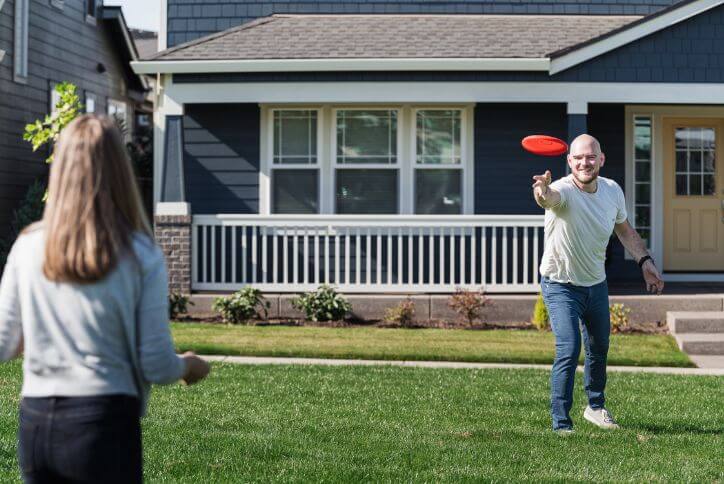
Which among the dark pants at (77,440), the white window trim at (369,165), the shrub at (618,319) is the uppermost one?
the white window trim at (369,165)

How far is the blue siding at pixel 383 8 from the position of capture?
50.1ft

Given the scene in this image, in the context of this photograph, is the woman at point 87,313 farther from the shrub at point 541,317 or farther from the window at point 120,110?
the window at point 120,110

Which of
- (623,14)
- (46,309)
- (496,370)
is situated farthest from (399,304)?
(46,309)

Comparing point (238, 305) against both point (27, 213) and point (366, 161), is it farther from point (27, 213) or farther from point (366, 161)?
point (27, 213)

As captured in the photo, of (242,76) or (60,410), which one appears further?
(242,76)

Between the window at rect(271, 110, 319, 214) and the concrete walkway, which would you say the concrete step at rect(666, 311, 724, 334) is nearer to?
the concrete walkway

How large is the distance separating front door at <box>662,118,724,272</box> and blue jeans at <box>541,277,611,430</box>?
27.9 ft

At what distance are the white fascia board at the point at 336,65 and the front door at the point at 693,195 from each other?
2.99 metres

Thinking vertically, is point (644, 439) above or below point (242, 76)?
below

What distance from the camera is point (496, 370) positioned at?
31.5 feet

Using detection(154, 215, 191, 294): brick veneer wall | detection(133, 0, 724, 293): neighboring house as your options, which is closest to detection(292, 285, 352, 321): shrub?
detection(133, 0, 724, 293): neighboring house

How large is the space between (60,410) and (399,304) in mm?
9801

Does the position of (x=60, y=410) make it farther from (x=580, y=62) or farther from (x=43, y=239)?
(x=580, y=62)

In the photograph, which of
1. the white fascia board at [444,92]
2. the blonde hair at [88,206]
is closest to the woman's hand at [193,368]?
the blonde hair at [88,206]
